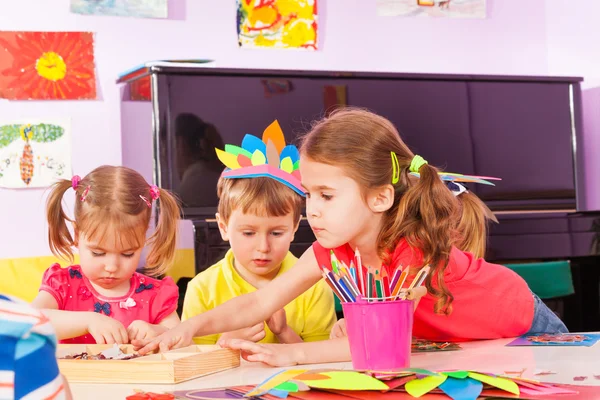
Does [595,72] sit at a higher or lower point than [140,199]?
higher

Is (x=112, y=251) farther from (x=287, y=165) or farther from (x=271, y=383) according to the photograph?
(x=271, y=383)

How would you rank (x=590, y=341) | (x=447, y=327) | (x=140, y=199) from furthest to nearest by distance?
(x=140, y=199) → (x=447, y=327) → (x=590, y=341)

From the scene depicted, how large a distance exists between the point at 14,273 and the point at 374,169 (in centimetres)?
215

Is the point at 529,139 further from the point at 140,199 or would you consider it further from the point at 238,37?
the point at 140,199

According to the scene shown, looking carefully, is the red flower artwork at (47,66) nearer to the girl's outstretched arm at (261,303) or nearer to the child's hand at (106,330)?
the child's hand at (106,330)

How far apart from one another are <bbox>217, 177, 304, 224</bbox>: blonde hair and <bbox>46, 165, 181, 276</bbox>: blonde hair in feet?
0.41

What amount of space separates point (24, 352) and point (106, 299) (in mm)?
1240

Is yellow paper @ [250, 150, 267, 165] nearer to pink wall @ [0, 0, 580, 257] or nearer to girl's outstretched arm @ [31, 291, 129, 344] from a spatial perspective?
girl's outstretched arm @ [31, 291, 129, 344]

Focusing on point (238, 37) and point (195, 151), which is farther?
point (238, 37)

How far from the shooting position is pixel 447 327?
4.41ft

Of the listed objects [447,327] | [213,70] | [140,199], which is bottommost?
[447,327]

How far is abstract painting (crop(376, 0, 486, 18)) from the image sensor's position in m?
3.73

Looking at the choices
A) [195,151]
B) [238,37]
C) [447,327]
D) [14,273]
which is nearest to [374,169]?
[447,327]

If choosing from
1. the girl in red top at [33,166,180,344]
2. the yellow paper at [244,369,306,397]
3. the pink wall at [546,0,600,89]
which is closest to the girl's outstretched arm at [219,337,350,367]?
the yellow paper at [244,369,306,397]
